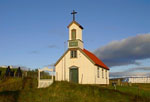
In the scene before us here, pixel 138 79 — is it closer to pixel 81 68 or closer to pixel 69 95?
pixel 81 68

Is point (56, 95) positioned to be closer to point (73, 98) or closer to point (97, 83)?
point (73, 98)

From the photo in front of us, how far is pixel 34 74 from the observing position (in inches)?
1753

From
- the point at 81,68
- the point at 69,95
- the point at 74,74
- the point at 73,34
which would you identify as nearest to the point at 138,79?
the point at 81,68

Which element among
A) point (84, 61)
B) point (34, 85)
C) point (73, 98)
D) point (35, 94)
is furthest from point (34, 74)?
point (73, 98)

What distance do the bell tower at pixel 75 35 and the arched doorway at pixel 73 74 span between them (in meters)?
3.66

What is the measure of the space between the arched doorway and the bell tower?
3.66 meters

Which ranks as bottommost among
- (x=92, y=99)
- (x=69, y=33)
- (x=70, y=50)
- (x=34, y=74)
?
(x=92, y=99)

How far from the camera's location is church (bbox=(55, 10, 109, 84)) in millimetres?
36188

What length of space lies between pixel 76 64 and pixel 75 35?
477 cm

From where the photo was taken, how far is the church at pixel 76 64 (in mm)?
36188

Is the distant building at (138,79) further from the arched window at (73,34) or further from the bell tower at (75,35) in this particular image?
the arched window at (73,34)

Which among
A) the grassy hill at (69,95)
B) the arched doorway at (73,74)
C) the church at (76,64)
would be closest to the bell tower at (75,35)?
the church at (76,64)

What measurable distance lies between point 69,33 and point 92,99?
50.7ft

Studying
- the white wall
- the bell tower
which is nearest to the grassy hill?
the white wall
